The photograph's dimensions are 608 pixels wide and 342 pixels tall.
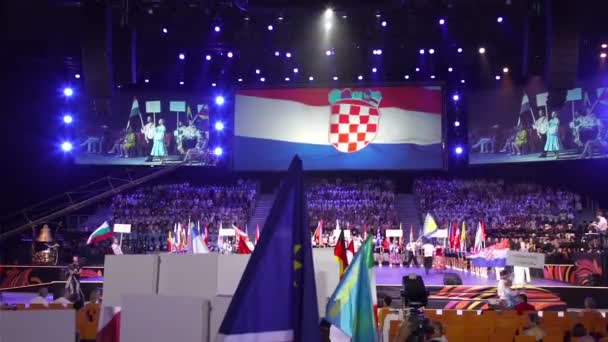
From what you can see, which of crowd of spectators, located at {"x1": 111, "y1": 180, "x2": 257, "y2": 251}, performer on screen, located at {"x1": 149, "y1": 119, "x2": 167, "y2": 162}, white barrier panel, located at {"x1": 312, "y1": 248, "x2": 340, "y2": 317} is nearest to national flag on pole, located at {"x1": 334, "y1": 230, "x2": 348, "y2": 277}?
white barrier panel, located at {"x1": 312, "y1": 248, "x2": 340, "y2": 317}

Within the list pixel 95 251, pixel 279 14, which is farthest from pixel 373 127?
pixel 95 251

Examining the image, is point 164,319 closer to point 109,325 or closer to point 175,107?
point 109,325

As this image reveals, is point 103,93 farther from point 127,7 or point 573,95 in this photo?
point 573,95

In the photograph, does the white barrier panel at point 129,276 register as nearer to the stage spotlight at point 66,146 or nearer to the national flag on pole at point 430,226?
the national flag on pole at point 430,226

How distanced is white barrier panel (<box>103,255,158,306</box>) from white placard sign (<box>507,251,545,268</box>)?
9.49m

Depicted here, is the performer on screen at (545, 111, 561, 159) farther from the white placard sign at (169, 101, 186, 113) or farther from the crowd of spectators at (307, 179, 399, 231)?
the white placard sign at (169, 101, 186, 113)

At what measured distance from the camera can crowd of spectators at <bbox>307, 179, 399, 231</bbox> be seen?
26891mm

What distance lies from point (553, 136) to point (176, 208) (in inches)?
638

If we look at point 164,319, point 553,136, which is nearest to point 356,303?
point 164,319

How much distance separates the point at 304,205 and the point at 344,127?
2668cm

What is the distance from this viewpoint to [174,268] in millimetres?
3736

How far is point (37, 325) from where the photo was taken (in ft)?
12.0

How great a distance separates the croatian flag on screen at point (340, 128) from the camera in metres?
28.6

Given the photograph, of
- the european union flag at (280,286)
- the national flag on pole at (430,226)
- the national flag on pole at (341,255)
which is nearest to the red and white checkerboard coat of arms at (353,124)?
the national flag on pole at (430,226)
